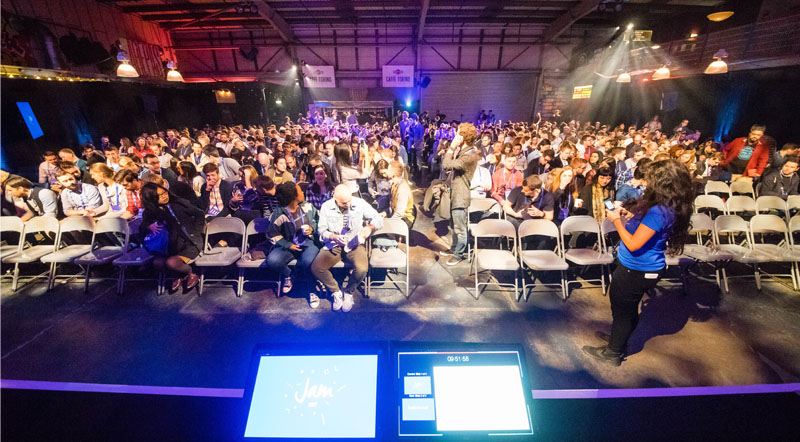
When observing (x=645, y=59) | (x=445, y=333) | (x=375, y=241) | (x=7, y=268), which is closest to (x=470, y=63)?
(x=645, y=59)

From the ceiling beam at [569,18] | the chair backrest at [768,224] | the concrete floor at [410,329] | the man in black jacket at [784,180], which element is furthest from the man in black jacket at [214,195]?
the ceiling beam at [569,18]

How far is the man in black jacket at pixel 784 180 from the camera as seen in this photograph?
4.88 m

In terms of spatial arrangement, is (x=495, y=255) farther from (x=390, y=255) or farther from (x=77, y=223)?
(x=77, y=223)

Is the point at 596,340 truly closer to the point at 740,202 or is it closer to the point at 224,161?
the point at 740,202

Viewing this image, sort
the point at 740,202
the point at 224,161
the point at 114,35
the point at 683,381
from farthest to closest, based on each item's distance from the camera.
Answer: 1. the point at 114,35
2. the point at 224,161
3. the point at 740,202
4. the point at 683,381

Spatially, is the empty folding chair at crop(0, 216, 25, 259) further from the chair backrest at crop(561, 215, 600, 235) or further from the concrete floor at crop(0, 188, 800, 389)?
the chair backrest at crop(561, 215, 600, 235)

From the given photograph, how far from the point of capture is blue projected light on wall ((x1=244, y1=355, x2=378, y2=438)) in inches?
36.3

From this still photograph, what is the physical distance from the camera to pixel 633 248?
225 centimetres

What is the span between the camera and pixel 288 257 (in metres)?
3.81

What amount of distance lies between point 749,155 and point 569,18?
9773 millimetres

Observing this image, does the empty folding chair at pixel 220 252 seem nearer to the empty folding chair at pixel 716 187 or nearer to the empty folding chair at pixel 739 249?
the empty folding chair at pixel 739 249

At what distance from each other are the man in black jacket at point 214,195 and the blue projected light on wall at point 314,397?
4294 mm

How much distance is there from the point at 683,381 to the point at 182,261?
5439mm

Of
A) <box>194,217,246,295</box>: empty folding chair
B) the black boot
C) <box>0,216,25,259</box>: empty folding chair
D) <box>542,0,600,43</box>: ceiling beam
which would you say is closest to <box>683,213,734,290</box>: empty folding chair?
the black boot
